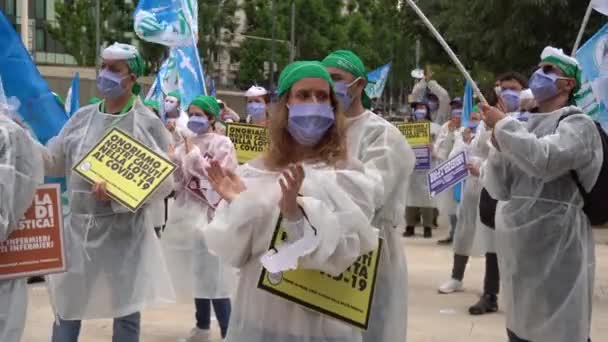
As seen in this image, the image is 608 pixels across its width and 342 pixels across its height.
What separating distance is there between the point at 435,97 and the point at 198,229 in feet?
27.8

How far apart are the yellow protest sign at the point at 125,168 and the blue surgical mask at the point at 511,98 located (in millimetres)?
2671

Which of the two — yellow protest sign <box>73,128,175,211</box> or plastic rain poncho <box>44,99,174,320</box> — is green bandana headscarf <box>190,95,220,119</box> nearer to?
plastic rain poncho <box>44,99,174,320</box>

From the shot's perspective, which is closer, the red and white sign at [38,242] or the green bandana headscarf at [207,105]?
the red and white sign at [38,242]

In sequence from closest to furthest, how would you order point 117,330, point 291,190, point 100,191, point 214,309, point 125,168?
point 291,190, point 100,191, point 125,168, point 117,330, point 214,309

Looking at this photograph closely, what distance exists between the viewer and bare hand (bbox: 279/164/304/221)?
3236 millimetres

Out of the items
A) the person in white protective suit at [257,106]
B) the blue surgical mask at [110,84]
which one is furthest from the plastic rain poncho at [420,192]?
the blue surgical mask at [110,84]

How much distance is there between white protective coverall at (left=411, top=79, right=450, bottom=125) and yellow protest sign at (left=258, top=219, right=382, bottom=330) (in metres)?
11.2

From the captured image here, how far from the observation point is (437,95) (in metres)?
15.3

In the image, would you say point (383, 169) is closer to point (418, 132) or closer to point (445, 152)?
point (418, 132)

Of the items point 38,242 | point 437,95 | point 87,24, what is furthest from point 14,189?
point 87,24

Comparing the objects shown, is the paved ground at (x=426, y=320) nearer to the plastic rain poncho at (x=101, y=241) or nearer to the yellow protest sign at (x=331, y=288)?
the plastic rain poncho at (x=101, y=241)

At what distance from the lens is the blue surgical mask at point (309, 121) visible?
3.51 m

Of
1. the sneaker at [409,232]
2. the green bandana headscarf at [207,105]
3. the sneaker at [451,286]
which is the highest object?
the green bandana headscarf at [207,105]

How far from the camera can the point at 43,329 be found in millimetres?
7695
